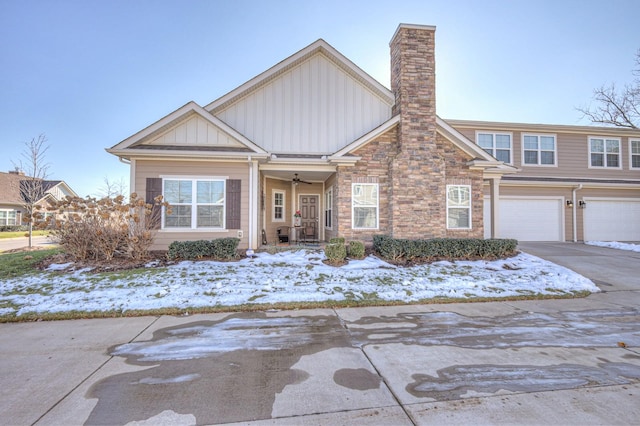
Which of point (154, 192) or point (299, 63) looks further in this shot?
point (299, 63)

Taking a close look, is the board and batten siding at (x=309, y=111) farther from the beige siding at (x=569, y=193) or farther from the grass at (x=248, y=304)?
the beige siding at (x=569, y=193)

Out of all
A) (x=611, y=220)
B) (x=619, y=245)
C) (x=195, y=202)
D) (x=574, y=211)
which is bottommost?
(x=619, y=245)

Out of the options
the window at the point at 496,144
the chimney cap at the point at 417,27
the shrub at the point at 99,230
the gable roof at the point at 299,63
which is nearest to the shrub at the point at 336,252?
the shrub at the point at 99,230

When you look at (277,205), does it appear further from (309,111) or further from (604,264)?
(604,264)

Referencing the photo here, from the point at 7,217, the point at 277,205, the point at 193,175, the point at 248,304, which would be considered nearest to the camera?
the point at 248,304

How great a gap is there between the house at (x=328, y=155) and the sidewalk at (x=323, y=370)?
5434 mm

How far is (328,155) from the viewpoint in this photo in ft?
35.4

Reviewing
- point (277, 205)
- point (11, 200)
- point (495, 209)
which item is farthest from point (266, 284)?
point (11, 200)

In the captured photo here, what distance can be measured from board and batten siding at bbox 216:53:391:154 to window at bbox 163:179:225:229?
2762 millimetres

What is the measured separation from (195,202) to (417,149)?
8.01 m

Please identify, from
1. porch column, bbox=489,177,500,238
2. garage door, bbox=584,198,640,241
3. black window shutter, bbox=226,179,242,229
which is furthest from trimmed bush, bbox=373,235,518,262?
garage door, bbox=584,198,640,241

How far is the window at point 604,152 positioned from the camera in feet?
49.4

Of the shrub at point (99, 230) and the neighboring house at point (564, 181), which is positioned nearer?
the shrub at point (99, 230)

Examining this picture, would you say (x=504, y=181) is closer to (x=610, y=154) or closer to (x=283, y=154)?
(x=610, y=154)
